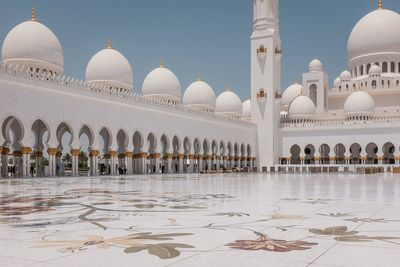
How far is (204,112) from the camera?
1137 inches

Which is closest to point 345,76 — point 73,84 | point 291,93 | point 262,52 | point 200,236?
point 291,93

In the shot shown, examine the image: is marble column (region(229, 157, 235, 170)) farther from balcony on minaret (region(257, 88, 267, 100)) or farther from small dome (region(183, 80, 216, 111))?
balcony on minaret (region(257, 88, 267, 100))

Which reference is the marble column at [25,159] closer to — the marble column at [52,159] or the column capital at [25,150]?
the column capital at [25,150]

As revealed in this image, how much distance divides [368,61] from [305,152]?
8.50m

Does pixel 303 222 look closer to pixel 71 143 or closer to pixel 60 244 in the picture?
pixel 60 244

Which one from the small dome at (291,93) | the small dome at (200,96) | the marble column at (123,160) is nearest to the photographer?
the marble column at (123,160)

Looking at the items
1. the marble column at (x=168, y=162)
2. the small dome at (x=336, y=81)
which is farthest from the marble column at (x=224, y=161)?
the small dome at (x=336, y=81)

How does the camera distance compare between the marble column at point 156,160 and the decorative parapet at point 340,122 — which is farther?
the decorative parapet at point 340,122

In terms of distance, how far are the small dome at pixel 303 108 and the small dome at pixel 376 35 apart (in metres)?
6.10

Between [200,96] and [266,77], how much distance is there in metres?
4.83

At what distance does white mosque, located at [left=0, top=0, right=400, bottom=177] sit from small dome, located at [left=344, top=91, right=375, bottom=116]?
8 cm

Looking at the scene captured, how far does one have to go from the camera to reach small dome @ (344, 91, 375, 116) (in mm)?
32469

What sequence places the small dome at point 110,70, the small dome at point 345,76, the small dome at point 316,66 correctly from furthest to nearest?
the small dome at point 316,66 → the small dome at point 345,76 → the small dome at point 110,70

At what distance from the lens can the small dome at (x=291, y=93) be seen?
127 ft
